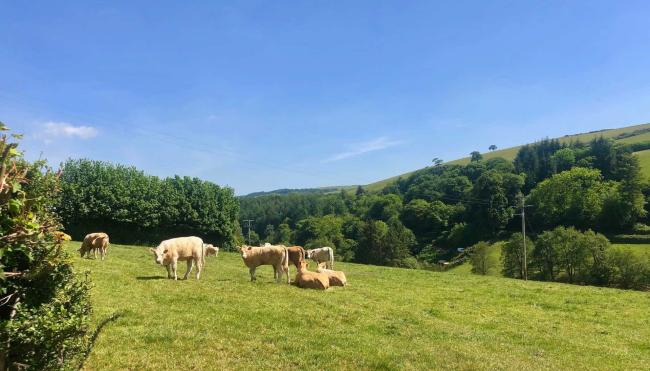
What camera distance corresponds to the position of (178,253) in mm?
19125

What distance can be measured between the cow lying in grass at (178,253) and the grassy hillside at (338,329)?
99cm

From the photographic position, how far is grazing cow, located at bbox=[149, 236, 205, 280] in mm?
18250

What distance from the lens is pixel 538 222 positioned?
116 meters

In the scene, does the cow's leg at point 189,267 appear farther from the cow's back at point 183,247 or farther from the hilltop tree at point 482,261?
the hilltop tree at point 482,261

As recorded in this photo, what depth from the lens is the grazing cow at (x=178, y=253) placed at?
18250 mm

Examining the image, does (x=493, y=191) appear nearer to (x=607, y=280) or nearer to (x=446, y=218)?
(x=446, y=218)

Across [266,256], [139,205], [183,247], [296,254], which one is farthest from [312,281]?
[139,205]

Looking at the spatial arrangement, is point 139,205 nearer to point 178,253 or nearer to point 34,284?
point 178,253

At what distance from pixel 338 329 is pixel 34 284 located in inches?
326

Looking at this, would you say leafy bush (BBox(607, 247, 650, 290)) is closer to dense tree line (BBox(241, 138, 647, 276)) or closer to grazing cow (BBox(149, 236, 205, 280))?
dense tree line (BBox(241, 138, 647, 276))

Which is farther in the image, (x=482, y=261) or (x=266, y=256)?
(x=482, y=261)

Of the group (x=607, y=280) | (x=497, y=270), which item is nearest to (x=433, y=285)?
(x=607, y=280)

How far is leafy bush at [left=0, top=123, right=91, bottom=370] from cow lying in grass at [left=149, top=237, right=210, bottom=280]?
1271 cm

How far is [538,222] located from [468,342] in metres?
115
